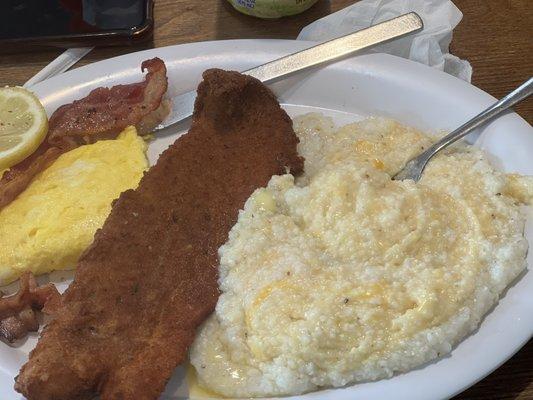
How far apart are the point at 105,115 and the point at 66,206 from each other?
0.50 m

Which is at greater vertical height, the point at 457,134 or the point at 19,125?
the point at 457,134

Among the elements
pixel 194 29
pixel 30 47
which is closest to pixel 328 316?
pixel 194 29

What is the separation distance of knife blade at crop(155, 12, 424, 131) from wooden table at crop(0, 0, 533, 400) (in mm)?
452

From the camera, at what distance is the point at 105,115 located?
2.69 m

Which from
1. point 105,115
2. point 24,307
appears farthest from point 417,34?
point 24,307

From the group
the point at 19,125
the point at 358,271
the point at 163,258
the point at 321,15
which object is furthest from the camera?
the point at 321,15

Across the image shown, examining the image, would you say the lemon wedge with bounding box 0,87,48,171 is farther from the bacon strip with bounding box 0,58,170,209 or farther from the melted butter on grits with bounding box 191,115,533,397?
the melted butter on grits with bounding box 191,115,533,397

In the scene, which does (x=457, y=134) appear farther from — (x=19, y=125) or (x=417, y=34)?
(x=19, y=125)

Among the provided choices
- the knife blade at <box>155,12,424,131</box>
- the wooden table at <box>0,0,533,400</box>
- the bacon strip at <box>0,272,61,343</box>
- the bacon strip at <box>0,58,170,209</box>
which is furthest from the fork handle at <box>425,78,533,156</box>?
the bacon strip at <box>0,272,61,343</box>

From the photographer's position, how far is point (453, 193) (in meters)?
2.23

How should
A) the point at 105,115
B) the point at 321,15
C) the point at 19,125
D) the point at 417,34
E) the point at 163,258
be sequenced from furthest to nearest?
the point at 321,15, the point at 417,34, the point at 105,115, the point at 19,125, the point at 163,258

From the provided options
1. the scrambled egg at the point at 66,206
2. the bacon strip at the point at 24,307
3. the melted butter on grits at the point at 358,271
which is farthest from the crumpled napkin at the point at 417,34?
the bacon strip at the point at 24,307

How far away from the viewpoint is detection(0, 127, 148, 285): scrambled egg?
2.31 metres

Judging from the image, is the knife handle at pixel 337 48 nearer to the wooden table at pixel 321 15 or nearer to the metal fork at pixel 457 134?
the wooden table at pixel 321 15
